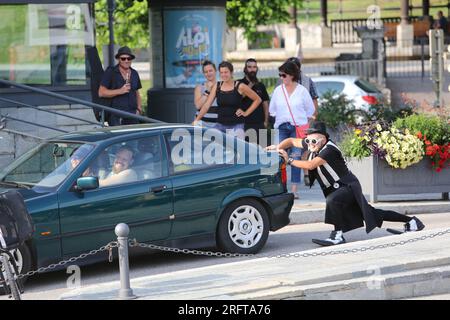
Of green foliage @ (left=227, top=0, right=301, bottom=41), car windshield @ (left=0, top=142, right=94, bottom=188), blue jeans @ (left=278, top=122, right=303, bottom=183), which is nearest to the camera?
car windshield @ (left=0, top=142, right=94, bottom=188)

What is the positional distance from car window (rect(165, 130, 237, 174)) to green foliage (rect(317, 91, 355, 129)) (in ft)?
24.9

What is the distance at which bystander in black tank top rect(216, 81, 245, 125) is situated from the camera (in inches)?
598

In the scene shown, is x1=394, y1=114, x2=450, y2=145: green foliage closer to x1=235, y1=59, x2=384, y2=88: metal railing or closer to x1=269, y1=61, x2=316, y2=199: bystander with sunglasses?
x1=269, y1=61, x2=316, y2=199: bystander with sunglasses

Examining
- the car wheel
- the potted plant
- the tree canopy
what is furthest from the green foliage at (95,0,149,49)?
the car wheel

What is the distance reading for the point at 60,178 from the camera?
11.0 meters

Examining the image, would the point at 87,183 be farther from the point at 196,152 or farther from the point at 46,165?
the point at 196,152

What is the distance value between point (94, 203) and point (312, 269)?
87.5 inches

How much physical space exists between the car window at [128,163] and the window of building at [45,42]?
607cm

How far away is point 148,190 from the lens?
1123 cm

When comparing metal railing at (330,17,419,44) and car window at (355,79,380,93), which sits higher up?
metal railing at (330,17,419,44)

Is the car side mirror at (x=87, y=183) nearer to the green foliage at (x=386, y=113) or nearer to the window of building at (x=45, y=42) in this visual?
the window of building at (x=45, y=42)

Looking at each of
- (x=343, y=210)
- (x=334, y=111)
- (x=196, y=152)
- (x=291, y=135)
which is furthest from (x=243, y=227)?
(x=334, y=111)

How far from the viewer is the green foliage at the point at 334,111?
19469 millimetres
